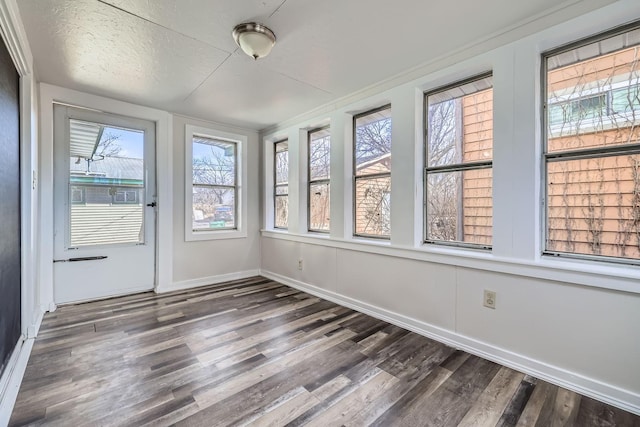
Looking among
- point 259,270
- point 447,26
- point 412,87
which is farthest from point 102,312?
point 447,26

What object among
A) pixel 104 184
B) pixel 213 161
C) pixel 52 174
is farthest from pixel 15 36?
pixel 213 161

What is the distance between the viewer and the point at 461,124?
→ 238cm

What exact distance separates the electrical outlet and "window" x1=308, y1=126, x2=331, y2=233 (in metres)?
1.93

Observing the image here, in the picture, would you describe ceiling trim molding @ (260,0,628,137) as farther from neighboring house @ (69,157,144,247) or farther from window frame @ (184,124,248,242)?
neighboring house @ (69,157,144,247)

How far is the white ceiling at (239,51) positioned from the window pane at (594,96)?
29 cm

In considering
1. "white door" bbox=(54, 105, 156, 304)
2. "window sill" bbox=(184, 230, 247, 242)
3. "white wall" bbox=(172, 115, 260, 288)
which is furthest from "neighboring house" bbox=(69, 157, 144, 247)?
"window sill" bbox=(184, 230, 247, 242)

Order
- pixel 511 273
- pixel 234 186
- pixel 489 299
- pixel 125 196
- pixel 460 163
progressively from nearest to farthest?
pixel 511 273 < pixel 489 299 < pixel 460 163 < pixel 125 196 < pixel 234 186

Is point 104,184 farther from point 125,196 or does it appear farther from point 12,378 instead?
point 12,378

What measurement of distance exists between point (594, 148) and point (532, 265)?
804 mm

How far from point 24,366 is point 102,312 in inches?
41.3

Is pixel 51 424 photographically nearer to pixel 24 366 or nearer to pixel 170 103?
pixel 24 366

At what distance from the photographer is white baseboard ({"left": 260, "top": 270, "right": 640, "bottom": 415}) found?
1601 mm

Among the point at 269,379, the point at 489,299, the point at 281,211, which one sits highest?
the point at 281,211

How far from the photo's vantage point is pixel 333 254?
3.38 metres
